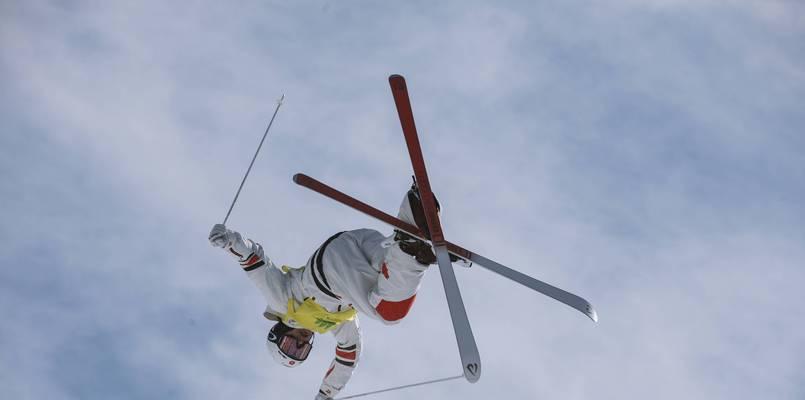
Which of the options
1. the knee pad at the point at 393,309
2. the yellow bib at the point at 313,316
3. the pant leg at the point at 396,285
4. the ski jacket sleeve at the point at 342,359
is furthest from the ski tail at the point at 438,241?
the ski jacket sleeve at the point at 342,359

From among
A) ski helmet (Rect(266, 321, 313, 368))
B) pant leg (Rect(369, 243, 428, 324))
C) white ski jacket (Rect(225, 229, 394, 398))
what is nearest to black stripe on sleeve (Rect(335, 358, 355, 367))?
white ski jacket (Rect(225, 229, 394, 398))

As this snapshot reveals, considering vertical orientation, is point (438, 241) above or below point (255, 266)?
below

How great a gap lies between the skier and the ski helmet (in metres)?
0.01

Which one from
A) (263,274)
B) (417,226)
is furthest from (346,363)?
(417,226)

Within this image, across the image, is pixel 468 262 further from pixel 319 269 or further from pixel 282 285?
pixel 282 285

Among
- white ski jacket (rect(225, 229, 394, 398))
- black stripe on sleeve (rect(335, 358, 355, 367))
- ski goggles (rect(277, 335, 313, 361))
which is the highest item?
white ski jacket (rect(225, 229, 394, 398))

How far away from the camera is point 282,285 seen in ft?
37.8

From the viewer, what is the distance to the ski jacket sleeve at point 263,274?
11.2 metres

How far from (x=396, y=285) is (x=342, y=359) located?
2.99m

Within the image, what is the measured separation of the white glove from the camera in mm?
10891

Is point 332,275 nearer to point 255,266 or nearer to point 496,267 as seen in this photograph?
point 255,266

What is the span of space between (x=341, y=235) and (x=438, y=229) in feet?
6.86

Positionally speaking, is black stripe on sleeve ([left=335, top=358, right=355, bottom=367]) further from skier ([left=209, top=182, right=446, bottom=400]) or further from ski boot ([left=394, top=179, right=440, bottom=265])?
ski boot ([left=394, top=179, right=440, bottom=265])

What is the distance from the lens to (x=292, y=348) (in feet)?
39.3
